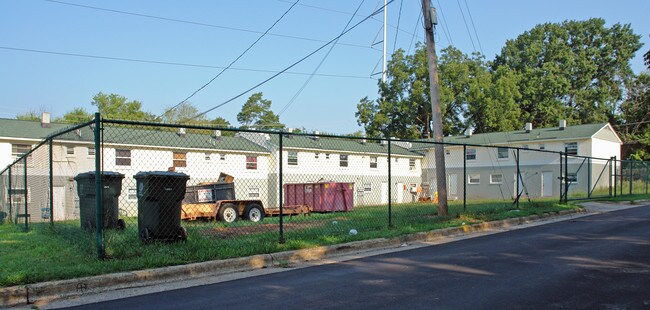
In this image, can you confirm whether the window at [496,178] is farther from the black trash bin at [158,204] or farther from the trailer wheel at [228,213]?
the black trash bin at [158,204]

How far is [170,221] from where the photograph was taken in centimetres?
827

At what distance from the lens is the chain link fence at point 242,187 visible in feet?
27.0

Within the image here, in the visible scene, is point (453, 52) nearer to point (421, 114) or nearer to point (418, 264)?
point (421, 114)

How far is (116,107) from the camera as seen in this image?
60.2 m

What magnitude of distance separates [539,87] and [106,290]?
56040 mm

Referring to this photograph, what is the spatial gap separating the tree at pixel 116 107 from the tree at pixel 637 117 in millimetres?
53083

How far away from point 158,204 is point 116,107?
57122mm

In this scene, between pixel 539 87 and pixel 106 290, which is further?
pixel 539 87

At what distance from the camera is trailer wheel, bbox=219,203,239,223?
18281mm

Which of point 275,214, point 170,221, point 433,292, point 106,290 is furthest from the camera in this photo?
point 275,214

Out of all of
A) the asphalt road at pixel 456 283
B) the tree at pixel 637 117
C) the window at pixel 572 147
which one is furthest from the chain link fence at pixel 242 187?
the tree at pixel 637 117

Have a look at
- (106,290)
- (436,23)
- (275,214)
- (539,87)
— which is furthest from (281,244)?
(539,87)

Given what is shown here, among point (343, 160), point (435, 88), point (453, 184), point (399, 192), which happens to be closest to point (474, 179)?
point (453, 184)

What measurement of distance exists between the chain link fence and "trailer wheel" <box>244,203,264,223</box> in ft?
0.36
